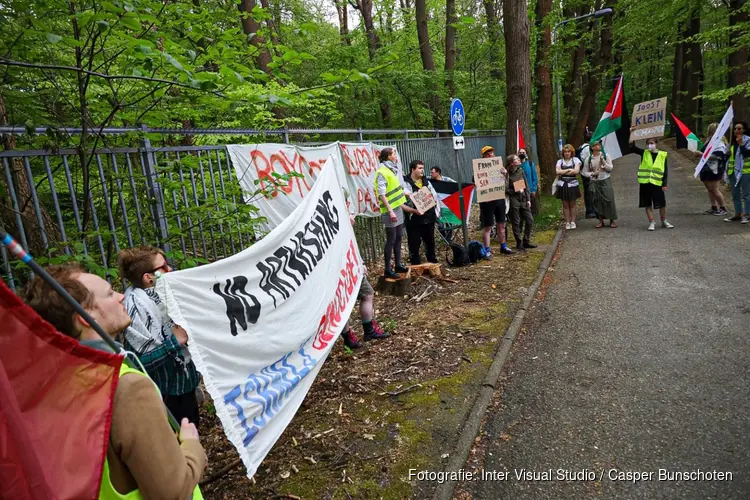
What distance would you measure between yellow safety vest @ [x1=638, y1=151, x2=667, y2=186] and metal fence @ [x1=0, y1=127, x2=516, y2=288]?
8264 mm

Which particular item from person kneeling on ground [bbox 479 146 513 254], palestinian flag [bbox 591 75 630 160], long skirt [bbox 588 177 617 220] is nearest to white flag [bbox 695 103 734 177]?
palestinian flag [bbox 591 75 630 160]

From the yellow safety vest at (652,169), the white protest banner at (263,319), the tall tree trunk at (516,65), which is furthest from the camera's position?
the tall tree trunk at (516,65)

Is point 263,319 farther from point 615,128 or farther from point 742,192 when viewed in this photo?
point 742,192

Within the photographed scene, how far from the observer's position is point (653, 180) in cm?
954

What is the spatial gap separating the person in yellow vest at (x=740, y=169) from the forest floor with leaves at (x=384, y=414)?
259 inches

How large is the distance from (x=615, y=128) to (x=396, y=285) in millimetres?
7137

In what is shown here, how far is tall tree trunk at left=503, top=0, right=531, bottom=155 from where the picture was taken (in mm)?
10867

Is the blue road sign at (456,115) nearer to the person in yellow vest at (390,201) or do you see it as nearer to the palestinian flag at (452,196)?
the palestinian flag at (452,196)

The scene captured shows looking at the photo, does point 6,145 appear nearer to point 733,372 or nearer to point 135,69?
point 135,69

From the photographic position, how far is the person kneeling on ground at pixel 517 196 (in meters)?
9.27

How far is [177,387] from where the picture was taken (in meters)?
2.67

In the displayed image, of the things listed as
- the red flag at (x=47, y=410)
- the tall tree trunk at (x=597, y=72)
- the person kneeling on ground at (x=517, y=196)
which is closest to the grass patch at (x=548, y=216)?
the person kneeling on ground at (x=517, y=196)

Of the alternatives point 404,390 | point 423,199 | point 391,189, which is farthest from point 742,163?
point 404,390

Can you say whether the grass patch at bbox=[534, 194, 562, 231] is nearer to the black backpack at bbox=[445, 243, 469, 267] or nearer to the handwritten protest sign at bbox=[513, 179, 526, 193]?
the handwritten protest sign at bbox=[513, 179, 526, 193]
